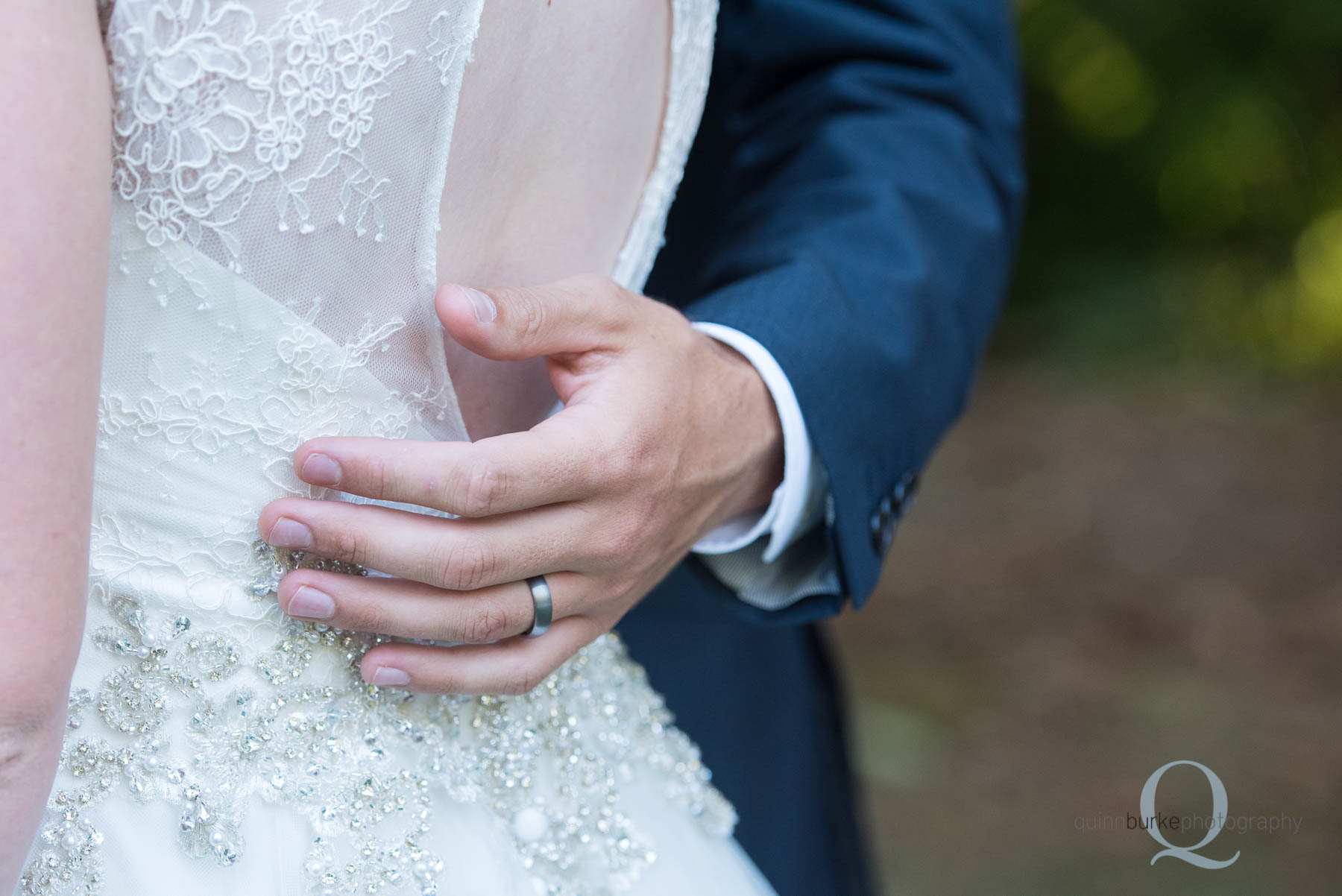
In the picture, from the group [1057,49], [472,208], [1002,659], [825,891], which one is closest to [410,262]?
[472,208]

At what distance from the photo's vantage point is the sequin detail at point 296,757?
0.71 metres

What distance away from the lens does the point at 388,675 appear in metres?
0.77

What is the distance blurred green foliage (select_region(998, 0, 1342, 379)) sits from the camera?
4.48m

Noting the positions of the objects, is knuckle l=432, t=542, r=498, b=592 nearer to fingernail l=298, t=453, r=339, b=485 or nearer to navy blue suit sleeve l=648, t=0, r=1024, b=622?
fingernail l=298, t=453, r=339, b=485

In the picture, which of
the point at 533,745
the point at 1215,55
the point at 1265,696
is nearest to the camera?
the point at 533,745

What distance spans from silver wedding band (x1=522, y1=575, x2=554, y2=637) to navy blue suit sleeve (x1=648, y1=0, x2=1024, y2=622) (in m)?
0.39

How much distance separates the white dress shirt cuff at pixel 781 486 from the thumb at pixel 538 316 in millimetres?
250

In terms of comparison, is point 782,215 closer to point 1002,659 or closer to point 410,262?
point 410,262

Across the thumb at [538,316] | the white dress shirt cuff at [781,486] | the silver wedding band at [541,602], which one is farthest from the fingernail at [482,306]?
the white dress shirt cuff at [781,486]

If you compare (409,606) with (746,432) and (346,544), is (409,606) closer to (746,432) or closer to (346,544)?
(346,544)

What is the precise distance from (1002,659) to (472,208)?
3266 millimetres

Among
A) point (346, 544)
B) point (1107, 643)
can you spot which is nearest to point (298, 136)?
point (346, 544)

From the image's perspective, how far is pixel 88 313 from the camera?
54 cm

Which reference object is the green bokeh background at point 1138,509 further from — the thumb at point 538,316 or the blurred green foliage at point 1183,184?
the thumb at point 538,316
